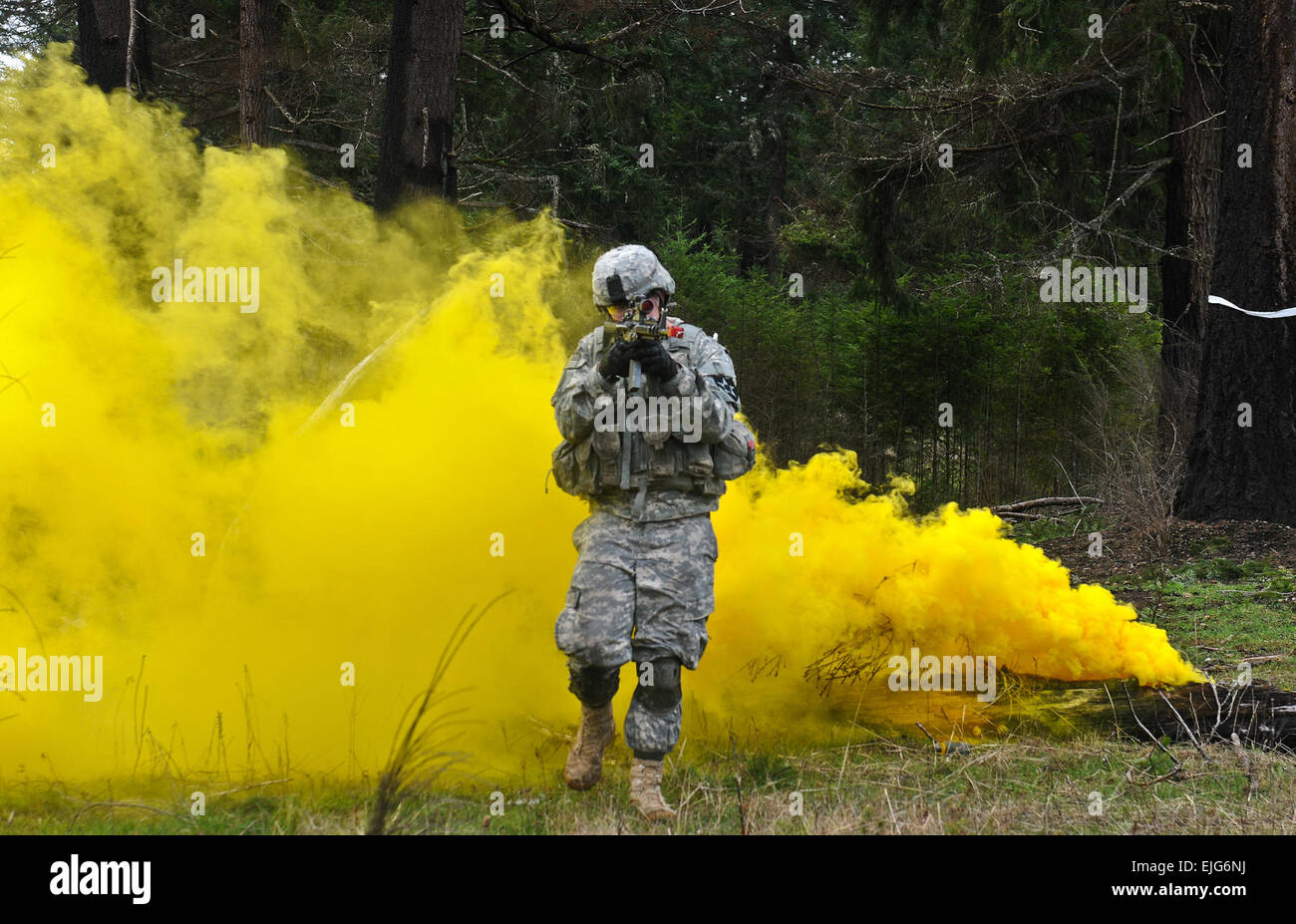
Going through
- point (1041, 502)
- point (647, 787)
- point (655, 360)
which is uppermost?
point (655, 360)

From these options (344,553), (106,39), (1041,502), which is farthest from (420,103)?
(1041,502)

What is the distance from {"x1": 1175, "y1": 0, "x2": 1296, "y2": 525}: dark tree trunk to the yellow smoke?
201 inches

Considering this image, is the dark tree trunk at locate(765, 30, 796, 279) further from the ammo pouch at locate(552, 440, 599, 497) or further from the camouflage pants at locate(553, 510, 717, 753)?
the camouflage pants at locate(553, 510, 717, 753)

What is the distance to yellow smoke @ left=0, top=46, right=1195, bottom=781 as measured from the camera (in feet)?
20.2

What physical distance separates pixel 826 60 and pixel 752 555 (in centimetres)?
2685

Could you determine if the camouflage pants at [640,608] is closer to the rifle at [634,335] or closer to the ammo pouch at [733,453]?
the rifle at [634,335]

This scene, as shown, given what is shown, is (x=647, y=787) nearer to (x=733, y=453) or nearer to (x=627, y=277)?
(x=733, y=453)

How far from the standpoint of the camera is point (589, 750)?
5398 mm

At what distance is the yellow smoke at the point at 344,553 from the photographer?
6160 mm

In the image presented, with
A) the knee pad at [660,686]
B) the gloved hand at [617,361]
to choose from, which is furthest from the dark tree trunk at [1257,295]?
the gloved hand at [617,361]

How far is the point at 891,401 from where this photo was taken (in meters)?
17.7

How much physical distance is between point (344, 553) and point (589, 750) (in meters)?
2.01

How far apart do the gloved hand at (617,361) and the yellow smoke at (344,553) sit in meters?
1.95

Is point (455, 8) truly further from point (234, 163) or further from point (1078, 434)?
point (1078, 434)
